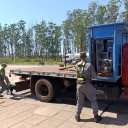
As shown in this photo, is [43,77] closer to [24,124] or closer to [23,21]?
[24,124]

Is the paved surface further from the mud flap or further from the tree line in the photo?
the tree line

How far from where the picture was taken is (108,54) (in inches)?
337

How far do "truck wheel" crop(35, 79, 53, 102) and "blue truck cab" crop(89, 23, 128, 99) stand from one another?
191cm

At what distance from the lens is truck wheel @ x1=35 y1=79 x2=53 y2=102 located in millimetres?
9979

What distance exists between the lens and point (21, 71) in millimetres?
10992

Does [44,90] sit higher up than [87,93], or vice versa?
[87,93]

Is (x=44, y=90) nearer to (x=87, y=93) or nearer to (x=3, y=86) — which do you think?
(x=3, y=86)

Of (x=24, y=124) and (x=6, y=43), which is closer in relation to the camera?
(x=24, y=124)

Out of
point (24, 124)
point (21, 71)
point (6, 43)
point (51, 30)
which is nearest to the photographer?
point (24, 124)

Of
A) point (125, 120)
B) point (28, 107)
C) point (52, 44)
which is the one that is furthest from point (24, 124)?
point (52, 44)

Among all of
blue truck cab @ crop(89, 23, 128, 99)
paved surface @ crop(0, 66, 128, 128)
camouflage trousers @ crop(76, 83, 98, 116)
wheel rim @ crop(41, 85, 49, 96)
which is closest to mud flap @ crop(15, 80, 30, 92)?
paved surface @ crop(0, 66, 128, 128)

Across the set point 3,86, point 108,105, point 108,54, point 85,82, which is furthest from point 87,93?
point 3,86

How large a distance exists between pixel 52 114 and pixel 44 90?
6.83ft

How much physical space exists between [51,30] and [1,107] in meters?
54.9
